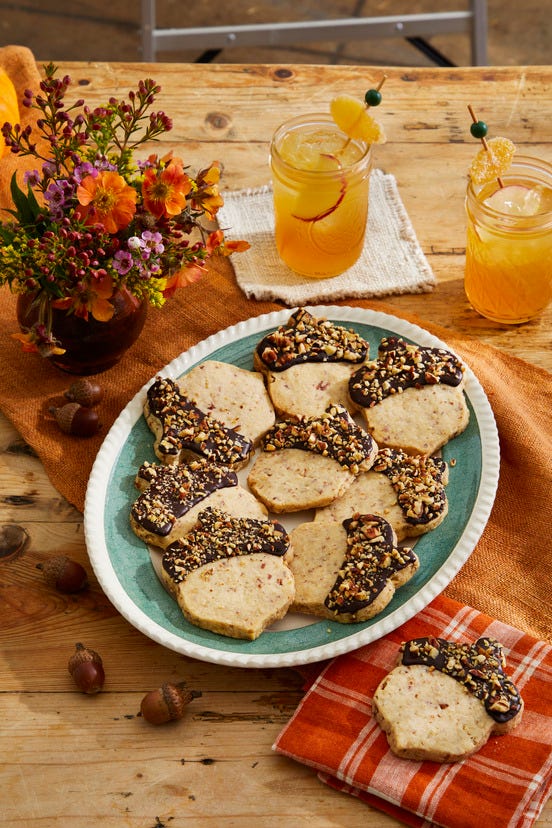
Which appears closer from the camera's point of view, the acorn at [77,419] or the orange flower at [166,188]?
the orange flower at [166,188]

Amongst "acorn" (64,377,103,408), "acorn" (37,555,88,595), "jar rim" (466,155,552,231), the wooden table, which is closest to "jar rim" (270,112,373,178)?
"jar rim" (466,155,552,231)

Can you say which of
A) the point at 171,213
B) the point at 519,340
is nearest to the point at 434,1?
the point at 519,340

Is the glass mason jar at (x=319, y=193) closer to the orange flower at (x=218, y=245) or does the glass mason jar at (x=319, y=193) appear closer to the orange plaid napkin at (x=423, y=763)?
the orange flower at (x=218, y=245)

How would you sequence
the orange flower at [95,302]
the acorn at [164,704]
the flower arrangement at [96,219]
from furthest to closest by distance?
the orange flower at [95,302]
the flower arrangement at [96,219]
the acorn at [164,704]

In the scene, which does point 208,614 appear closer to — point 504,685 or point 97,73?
point 504,685

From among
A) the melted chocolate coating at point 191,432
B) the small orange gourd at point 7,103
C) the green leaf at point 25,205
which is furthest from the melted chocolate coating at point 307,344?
the small orange gourd at point 7,103

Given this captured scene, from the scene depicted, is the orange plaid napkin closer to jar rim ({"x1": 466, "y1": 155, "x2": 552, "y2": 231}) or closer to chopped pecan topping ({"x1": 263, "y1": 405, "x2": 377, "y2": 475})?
chopped pecan topping ({"x1": 263, "y1": 405, "x2": 377, "y2": 475})
